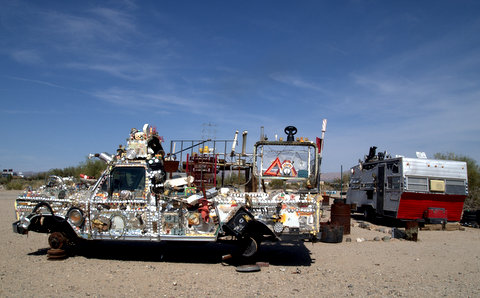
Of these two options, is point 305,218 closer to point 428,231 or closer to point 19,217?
point 19,217

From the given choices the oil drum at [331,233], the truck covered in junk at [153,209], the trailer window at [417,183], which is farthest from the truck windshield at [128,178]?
the trailer window at [417,183]

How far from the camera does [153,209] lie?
733 cm

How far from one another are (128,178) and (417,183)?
1106 cm

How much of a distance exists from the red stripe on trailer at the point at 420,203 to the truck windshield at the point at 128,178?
10.5 meters

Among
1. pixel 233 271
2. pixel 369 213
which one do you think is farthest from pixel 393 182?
pixel 233 271

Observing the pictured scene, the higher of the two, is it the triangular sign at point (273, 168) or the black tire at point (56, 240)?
the triangular sign at point (273, 168)

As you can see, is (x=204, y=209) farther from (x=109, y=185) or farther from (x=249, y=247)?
(x=109, y=185)

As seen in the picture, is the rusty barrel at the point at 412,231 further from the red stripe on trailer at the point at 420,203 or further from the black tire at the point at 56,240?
the black tire at the point at 56,240

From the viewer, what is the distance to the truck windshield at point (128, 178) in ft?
25.6

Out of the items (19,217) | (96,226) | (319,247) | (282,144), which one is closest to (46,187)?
(19,217)

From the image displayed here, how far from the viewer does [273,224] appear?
7.18m

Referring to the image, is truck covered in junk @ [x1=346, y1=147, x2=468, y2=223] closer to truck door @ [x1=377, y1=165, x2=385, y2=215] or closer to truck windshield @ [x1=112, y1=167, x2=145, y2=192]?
truck door @ [x1=377, y1=165, x2=385, y2=215]

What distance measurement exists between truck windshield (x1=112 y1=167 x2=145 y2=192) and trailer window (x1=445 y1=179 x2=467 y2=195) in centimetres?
1181

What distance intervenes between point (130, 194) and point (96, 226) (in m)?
0.94
